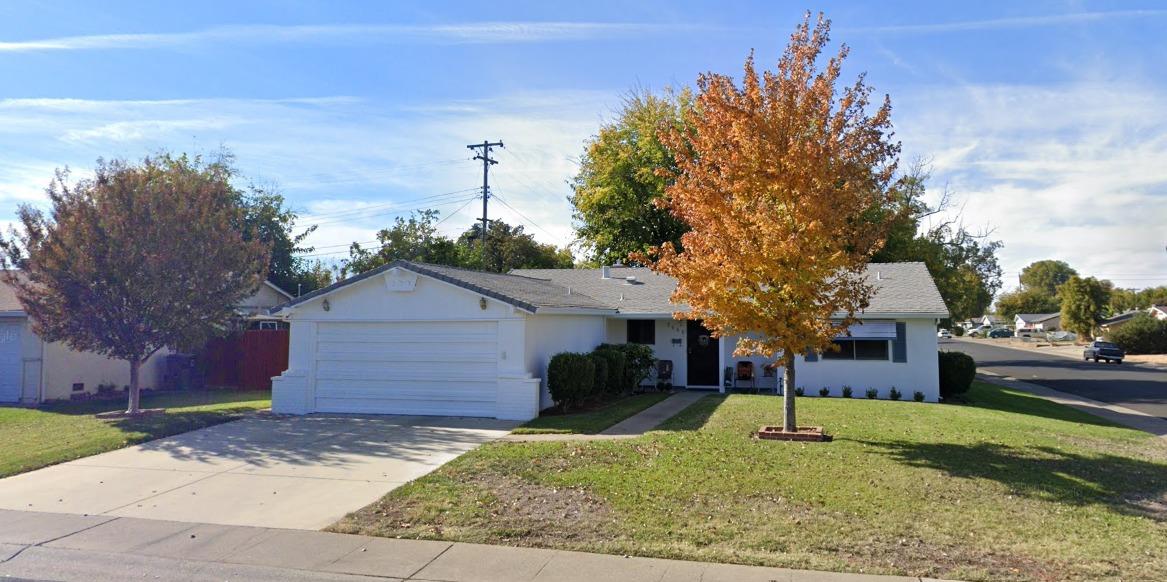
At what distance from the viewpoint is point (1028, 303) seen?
4574 inches

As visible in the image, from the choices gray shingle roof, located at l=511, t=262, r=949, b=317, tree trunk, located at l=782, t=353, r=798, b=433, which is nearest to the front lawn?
tree trunk, located at l=782, t=353, r=798, b=433

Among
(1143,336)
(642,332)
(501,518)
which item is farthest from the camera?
(1143,336)

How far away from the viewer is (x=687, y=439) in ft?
37.4

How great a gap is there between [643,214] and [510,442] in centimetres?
2535

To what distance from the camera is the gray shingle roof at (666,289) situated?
18.8 metres

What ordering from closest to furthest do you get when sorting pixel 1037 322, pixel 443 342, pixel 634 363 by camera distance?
pixel 443 342
pixel 634 363
pixel 1037 322

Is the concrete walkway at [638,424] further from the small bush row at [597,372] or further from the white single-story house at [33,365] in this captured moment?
the white single-story house at [33,365]

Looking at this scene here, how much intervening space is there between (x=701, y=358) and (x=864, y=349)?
4391mm

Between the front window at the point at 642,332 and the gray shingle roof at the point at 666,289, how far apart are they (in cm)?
70

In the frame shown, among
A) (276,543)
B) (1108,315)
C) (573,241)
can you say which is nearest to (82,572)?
(276,543)

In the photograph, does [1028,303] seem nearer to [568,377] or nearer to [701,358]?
[701,358]

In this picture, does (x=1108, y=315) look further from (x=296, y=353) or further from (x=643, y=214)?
(x=296, y=353)

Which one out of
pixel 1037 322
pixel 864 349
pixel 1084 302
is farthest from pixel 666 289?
pixel 1037 322

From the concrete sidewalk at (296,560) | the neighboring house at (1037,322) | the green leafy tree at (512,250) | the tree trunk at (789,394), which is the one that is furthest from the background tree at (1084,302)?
the concrete sidewalk at (296,560)
